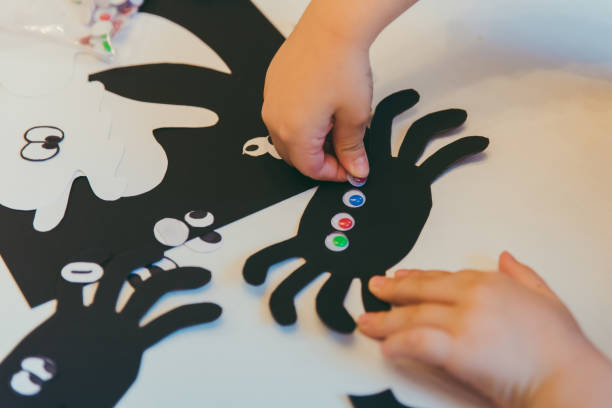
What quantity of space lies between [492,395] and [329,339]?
0.45 ft

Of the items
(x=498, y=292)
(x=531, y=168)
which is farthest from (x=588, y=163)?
(x=498, y=292)

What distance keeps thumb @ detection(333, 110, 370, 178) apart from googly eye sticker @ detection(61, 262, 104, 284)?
257 millimetres

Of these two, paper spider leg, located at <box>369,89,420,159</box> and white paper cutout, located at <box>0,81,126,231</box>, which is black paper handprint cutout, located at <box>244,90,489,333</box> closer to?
paper spider leg, located at <box>369,89,420,159</box>

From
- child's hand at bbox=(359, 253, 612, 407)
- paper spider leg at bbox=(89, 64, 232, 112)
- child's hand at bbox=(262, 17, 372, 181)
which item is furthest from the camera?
paper spider leg at bbox=(89, 64, 232, 112)

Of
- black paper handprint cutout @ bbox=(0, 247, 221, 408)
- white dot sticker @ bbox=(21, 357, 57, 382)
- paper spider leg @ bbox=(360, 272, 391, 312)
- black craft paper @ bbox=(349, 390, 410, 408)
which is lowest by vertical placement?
white dot sticker @ bbox=(21, 357, 57, 382)

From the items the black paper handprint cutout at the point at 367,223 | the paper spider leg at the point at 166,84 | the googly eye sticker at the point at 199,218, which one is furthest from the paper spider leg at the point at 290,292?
the paper spider leg at the point at 166,84

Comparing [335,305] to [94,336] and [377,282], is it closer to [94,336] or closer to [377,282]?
[377,282]

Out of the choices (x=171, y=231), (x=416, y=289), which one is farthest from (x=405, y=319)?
(x=171, y=231)

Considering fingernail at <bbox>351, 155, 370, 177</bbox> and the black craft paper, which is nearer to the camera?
the black craft paper

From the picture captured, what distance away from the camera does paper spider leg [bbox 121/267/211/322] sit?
49 cm

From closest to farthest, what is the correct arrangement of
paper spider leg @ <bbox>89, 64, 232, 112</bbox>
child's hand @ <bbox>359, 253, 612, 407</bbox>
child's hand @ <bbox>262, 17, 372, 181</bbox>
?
child's hand @ <bbox>359, 253, 612, 407</bbox>, child's hand @ <bbox>262, 17, 372, 181</bbox>, paper spider leg @ <bbox>89, 64, 232, 112</bbox>

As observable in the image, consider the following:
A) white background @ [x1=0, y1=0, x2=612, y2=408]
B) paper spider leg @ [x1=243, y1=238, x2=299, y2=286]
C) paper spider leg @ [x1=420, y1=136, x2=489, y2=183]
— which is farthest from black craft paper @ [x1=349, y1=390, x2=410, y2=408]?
paper spider leg @ [x1=420, y1=136, x2=489, y2=183]

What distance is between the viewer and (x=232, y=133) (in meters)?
0.63

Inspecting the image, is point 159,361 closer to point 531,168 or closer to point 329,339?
point 329,339
